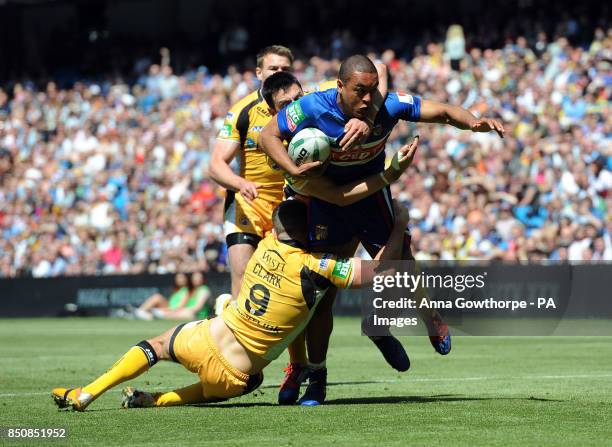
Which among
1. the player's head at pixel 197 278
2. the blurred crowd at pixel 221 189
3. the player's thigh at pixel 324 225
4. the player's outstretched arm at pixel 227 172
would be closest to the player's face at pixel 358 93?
the player's thigh at pixel 324 225

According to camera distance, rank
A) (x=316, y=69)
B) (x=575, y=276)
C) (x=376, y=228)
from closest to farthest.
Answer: (x=376, y=228)
(x=575, y=276)
(x=316, y=69)

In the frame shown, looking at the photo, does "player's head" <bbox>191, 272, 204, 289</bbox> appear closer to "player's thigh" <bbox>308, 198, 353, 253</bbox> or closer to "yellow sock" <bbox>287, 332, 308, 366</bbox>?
"yellow sock" <bbox>287, 332, 308, 366</bbox>

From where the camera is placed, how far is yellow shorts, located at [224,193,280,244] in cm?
1131

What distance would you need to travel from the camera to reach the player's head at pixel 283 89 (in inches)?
404

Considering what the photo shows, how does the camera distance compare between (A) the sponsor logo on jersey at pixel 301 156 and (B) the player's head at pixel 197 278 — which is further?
(B) the player's head at pixel 197 278

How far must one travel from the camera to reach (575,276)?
64.7ft

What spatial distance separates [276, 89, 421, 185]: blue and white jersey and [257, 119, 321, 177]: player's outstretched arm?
0.06 meters

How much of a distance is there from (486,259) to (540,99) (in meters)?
4.24

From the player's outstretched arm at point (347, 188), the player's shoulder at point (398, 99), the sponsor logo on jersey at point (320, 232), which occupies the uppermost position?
the player's shoulder at point (398, 99)

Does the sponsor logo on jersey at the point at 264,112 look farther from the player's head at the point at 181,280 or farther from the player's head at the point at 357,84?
the player's head at the point at 181,280

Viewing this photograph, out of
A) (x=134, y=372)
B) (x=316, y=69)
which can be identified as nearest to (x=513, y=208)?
(x=316, y=69)

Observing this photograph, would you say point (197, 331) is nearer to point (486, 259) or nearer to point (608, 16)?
point (486, 259)

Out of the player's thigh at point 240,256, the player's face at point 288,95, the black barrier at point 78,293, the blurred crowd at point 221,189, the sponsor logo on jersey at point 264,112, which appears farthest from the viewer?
the black barrier at point 78,293

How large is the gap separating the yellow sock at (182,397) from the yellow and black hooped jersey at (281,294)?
0.61m
